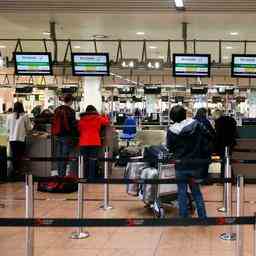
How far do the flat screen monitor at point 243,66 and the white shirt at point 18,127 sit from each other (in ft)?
16.5

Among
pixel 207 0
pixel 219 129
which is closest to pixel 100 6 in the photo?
pixel 207 0

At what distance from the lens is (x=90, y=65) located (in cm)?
1212

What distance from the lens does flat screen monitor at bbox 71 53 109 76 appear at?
12055mm

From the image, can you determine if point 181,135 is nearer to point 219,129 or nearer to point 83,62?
point 219,129

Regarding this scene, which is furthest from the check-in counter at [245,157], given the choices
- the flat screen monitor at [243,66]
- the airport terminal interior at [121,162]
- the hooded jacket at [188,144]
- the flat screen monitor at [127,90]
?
the flat screen monitor at [127,90]

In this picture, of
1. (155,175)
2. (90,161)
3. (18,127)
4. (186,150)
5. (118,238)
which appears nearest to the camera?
(118,238)

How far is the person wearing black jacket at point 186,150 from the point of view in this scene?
→ 6586 mm

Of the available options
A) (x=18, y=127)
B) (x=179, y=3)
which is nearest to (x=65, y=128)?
(x=18, y=127)

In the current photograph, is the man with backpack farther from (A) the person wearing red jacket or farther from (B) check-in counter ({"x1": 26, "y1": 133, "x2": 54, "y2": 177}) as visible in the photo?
(B) check-in counter ({"x1": 26, "y1": 133, "x2": 54, "y2": 177})

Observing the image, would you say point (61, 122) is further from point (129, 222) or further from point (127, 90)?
point (127, 90)

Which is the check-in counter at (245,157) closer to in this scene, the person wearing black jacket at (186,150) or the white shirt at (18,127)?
the person wearing black jacket at (186,150)

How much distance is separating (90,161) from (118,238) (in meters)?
3.73

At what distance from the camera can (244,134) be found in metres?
11.3

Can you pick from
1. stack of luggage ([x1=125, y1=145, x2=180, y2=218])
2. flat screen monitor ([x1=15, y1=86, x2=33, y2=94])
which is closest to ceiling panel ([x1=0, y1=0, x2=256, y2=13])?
stack of luggage ([x1=125, y1=145, x2=180, y2=218])
